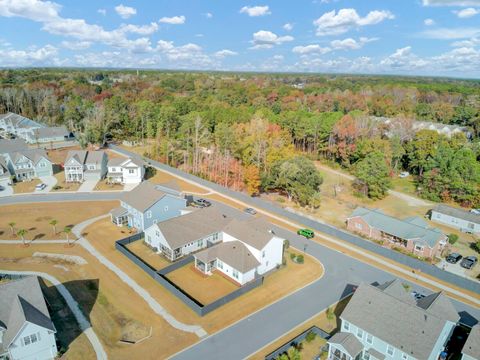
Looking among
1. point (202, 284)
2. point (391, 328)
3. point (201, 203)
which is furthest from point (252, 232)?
point (201, 203)

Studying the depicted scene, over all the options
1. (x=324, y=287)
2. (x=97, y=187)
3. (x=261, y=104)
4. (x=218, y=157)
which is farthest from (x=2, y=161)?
(x=261, y=104)

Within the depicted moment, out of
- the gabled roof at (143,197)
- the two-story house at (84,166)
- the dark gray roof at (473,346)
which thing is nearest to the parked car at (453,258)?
the dark gray roof at (473,346)

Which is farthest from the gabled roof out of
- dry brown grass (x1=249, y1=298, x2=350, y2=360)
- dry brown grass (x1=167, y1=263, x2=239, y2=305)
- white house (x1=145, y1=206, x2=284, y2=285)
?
dry brown grass (x1=249, y1=298, x2=350, y2=360)

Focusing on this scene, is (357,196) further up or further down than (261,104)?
further down

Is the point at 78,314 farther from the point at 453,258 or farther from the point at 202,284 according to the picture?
the point at 453,258

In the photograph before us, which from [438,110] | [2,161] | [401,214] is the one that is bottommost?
[401,214]

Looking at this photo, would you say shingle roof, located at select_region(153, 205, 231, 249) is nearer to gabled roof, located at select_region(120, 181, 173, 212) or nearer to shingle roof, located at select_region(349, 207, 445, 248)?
gabled roof, located at select_region(120, 181, 173, 212)

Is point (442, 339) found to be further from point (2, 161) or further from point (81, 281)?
point (2, 161)
